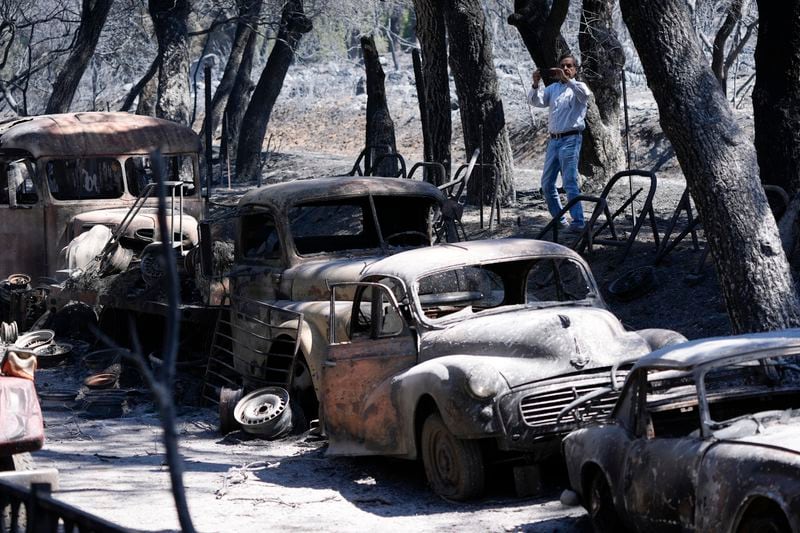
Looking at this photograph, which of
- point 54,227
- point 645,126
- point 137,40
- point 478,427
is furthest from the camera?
point 137,40

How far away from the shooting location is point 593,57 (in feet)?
55.9

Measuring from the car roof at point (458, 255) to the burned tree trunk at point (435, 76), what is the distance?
26.0 ft

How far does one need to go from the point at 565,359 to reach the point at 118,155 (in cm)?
882

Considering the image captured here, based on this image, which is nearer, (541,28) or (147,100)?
(541,28)

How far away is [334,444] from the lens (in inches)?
329

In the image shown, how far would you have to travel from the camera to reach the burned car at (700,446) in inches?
190

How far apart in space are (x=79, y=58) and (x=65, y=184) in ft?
39.4

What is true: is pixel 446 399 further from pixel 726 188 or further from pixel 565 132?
pixel 565 132

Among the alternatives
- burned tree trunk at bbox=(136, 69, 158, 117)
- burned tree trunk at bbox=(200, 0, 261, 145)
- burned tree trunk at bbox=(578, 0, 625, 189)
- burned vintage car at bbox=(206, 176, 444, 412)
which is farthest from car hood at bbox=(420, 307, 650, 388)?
burned tree trunk at bbox=(136, 69, 158, 117)

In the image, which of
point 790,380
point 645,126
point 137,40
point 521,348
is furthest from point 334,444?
point 137,40

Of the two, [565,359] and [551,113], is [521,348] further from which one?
[551,113]

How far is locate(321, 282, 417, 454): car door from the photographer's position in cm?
790

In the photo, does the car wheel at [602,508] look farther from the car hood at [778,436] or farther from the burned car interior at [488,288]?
the burned car interior at [488,288]

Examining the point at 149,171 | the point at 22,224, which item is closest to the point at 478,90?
the point at 149,171
